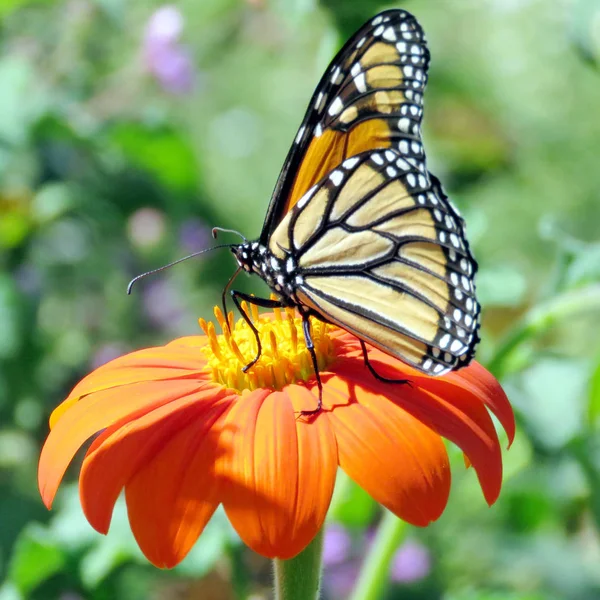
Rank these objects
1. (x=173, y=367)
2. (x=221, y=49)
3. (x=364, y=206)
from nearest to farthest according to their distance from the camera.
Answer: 1. (x=173, y=367)
2. (x=364, y=206)
3. (x=221, y=49)

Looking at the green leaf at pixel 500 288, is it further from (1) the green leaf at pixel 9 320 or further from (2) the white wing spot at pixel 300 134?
(1) the green leaf at pixel 9 320

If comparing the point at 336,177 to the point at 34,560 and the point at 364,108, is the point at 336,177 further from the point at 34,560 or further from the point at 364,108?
the point at 34,560

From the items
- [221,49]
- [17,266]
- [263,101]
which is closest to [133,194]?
[17,266]

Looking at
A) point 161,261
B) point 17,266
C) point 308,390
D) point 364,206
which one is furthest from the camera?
point 161,261

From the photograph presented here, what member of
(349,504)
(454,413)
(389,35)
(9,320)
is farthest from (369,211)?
(9,320)

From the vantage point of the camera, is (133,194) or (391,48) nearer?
(391,48)

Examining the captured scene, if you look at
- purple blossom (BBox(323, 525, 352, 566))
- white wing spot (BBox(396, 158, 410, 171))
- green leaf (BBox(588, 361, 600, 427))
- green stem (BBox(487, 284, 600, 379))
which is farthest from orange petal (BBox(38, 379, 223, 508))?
purple blossom (BBox(323, 525, 352, 566))

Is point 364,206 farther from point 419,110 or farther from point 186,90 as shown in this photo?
point 186,90
